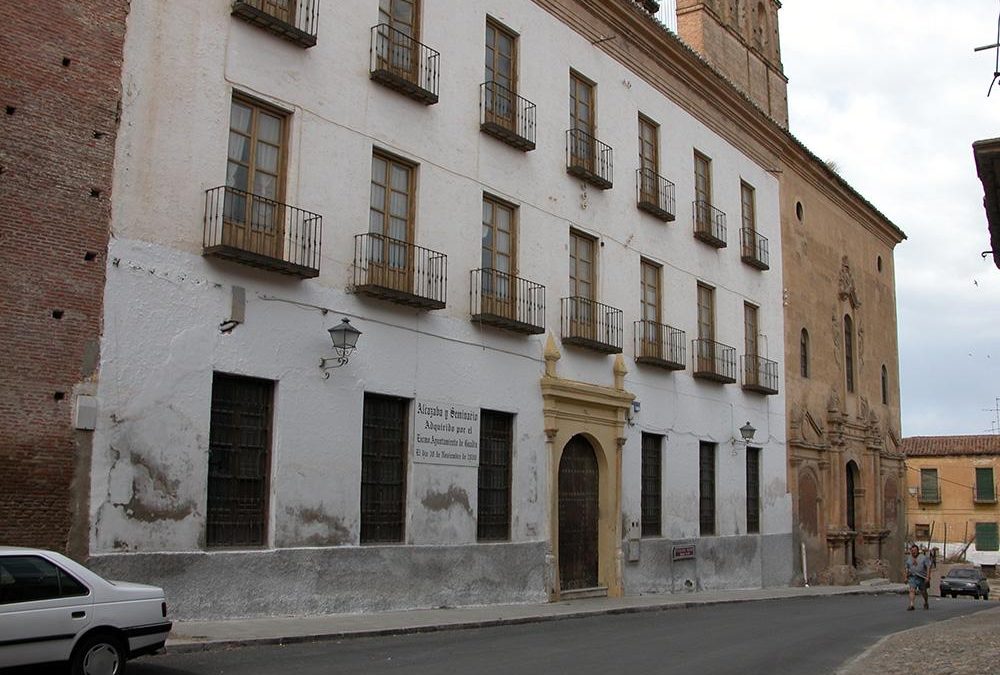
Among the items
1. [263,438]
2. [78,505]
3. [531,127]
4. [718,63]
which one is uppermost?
[718,63]

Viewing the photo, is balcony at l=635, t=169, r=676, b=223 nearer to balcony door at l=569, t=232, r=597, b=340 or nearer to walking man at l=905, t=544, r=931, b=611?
balcony door at l=569, t=232, r=597, b=340

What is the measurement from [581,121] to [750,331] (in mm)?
9298

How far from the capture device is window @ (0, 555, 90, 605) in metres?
8.60

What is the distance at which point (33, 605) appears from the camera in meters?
8.64

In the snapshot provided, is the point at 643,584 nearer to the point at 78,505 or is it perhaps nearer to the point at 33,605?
the point at 78,505

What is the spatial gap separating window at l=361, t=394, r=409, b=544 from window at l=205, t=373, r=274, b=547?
1.85 metres

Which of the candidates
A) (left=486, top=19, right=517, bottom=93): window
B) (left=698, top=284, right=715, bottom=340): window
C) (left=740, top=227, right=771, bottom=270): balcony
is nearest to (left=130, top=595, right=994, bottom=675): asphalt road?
(left=698, top=284, right=715, bottom=340): window

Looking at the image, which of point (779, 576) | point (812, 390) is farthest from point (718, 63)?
point (779, 576)

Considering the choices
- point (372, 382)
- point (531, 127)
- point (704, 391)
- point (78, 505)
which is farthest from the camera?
point (704, 391)

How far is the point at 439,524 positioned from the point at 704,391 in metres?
10.4

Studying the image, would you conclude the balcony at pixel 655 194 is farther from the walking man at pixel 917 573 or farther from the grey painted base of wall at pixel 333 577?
the walking man at pixel 917 573

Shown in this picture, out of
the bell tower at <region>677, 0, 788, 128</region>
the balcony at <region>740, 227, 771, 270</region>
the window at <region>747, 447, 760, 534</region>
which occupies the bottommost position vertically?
the window at <region>747, 447, 760, 534</region>

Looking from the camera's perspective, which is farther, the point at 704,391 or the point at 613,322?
the point at 704,391

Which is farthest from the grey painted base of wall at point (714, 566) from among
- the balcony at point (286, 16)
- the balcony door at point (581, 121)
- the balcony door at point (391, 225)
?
the balcony at point (286, 16)
